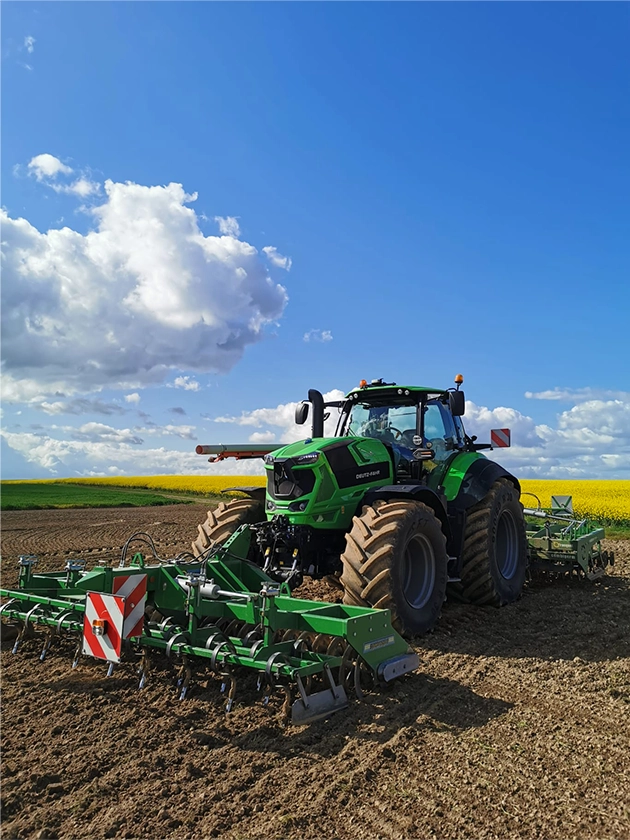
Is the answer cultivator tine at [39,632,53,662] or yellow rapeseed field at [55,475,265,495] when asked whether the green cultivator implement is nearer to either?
cultivator tine at [39,632,53,662]

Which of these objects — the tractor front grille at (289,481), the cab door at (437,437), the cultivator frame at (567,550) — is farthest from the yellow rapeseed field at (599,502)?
the tractor front grille at (289,481)

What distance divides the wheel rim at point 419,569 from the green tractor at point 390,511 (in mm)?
11

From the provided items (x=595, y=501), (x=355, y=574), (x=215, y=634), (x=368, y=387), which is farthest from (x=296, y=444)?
(x=595, y=501)

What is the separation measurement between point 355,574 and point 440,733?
5.87 ft

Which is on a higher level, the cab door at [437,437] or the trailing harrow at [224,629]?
the cab door at [437,437]

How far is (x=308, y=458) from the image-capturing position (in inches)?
264

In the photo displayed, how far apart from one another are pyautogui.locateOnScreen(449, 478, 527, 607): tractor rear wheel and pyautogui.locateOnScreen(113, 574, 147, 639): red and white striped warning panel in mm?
3991

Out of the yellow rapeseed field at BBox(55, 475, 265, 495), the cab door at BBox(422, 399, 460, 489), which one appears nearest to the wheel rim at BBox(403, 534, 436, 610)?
the cab door at BBox(422, 399, 460, 489)

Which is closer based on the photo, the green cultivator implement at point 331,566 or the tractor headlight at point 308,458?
the green cultivator implement at point 331,566

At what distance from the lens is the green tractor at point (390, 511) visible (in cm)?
599

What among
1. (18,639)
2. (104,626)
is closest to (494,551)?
(104,626)

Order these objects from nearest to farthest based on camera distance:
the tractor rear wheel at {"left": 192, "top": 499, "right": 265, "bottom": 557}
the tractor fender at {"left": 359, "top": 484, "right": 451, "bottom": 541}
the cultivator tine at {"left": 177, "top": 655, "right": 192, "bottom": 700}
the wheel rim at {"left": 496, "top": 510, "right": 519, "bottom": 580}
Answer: the cultivator tine at {"left": 177, "top": 655, "right": 192, "bottom": 700}
the tractor fender at {"left": 359, "top": 484, "right": 451, "bottom": 541}
the tractor rear wheel at {"left": 192, "top": 499, "right": 265, "bottom": 557}
the wheel rim at {"left": 496, "top": 510, "right": 519, "bottom": 580}

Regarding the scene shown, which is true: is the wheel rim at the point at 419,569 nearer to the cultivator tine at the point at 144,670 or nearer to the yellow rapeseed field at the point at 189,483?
the cultivator tine at the point at 144,670

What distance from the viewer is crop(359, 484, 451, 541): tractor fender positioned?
6.64m
